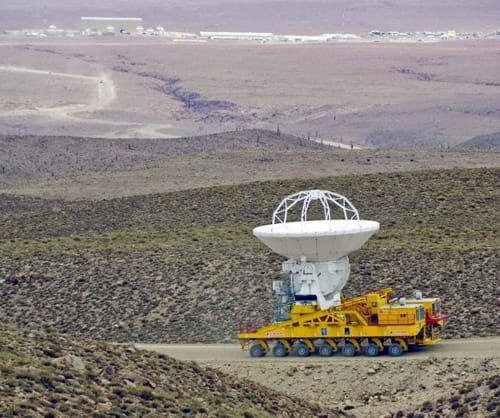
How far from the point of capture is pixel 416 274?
155 feet

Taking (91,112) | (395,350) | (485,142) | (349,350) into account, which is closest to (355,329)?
(349,350)

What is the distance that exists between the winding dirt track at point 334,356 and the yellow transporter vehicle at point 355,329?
0.29 meters

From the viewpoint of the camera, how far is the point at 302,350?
3894cm

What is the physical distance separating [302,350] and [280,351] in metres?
0.66

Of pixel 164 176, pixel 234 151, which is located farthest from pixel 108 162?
pixel 164 176

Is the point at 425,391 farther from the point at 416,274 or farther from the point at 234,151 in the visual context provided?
the point at 234,151

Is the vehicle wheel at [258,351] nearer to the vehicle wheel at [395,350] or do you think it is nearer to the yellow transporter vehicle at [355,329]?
→ the yellow transporter vehicle at [355,329]

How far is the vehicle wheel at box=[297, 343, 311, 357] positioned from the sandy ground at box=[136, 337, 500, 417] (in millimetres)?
317

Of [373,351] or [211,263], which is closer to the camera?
[373,351]

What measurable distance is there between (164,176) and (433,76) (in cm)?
10715

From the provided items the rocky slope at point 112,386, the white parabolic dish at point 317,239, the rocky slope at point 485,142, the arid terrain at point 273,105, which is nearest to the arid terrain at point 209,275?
the rocky slope at point 112,386

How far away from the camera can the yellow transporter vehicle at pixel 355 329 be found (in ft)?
124

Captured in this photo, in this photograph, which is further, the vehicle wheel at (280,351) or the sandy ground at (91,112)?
the sandy ground at (91,112)

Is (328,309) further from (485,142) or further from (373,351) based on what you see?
(485,142)
